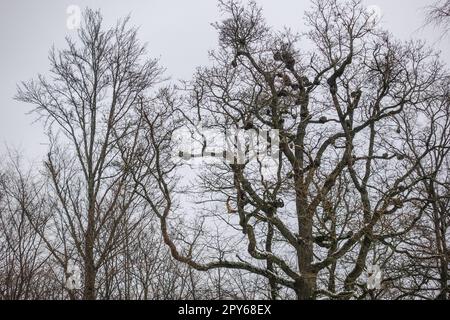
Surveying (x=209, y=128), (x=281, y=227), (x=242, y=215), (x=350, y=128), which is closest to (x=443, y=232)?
(x=350, y=128)

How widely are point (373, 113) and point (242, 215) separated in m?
Answer: 5.50

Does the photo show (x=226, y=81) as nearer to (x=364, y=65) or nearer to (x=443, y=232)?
(x=364, y=65)

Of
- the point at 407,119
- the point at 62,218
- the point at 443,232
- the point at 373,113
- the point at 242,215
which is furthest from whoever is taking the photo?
the point at 407,119

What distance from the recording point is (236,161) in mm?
9641

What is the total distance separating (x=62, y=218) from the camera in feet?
26.4

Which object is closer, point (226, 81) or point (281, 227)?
point (281, 227)
